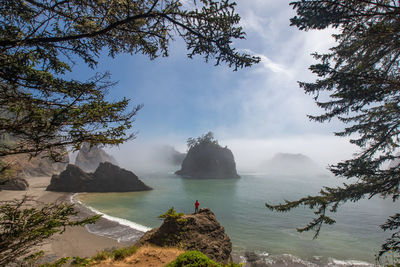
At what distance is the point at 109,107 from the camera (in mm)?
3736

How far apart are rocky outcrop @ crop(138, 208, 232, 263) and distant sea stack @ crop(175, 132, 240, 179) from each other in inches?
2910

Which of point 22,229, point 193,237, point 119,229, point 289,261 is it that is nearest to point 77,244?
point 119,229

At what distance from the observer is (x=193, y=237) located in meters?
8.48

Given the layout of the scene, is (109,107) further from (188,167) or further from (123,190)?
(188,167)

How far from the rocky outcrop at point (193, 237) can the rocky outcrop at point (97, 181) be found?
118 feet

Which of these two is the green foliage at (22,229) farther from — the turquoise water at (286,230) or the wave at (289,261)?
the turquoise water at (286,230)

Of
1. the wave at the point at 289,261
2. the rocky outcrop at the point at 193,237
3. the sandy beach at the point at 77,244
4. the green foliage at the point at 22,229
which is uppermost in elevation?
the green foliage at the point at 22,229

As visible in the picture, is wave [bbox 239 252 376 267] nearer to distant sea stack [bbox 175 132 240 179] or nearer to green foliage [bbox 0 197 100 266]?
green foliage [bbox 0 197 100 266]

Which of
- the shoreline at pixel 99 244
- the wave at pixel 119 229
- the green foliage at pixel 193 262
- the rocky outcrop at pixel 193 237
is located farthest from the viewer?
the wave at pixel 119 229

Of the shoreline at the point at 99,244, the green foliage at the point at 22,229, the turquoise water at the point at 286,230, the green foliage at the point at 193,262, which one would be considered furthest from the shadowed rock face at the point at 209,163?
the green foliage at the point at 22,229

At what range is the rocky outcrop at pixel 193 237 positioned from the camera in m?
8.07

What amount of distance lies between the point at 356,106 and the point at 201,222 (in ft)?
29.7

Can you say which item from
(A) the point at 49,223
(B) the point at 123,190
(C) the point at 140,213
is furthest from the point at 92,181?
(A) the point at 49,223

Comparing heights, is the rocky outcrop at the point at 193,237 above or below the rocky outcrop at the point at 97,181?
above
